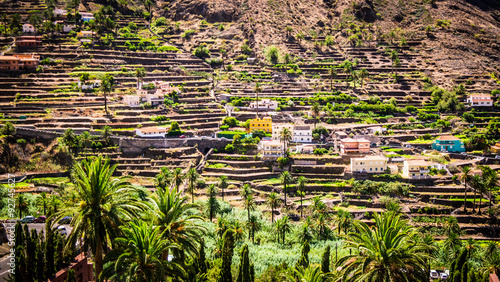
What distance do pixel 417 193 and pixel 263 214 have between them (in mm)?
24673

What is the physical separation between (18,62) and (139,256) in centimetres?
9150

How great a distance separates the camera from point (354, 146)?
7962 centimetres

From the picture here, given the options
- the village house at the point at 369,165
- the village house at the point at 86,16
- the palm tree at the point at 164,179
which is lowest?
the palm tree at the point at 164,179

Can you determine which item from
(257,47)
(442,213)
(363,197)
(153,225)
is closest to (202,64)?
(257,47)

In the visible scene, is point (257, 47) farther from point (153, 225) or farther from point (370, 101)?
point (153, 225)

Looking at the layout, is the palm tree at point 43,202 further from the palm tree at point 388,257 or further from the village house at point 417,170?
the village house at point 417,170

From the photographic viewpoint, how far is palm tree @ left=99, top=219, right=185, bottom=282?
23.2m

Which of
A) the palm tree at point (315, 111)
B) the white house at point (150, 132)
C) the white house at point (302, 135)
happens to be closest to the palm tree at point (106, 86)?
the white house at point (150, 132)

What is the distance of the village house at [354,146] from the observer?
3123 inches

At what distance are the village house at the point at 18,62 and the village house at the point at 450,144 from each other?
87.3 metres

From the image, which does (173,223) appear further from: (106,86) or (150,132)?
(106,86)

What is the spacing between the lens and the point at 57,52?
109 m

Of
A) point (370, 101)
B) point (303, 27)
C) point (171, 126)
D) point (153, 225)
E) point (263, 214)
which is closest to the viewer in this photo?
point (153, 225)

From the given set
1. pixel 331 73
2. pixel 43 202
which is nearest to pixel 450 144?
pixel 331 73
